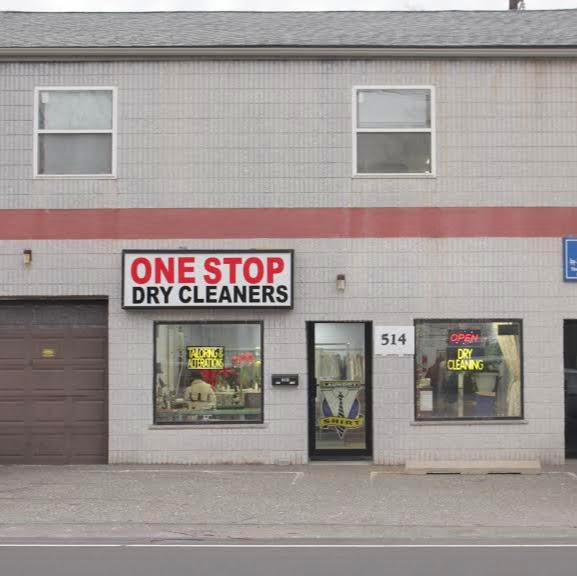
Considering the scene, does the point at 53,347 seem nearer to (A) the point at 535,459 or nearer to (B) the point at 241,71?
(B) the point at 241,71

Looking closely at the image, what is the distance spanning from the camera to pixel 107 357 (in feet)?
47.2

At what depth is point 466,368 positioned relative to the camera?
1438 cm

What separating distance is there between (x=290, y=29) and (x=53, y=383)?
7.01 meters

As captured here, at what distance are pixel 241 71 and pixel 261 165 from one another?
4.88ft

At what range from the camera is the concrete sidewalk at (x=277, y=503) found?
32.7ft

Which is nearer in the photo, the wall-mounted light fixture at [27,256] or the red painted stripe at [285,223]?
the wall-mounted light fixture at [27,256]

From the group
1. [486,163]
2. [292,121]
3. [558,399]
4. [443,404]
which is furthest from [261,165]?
[558,399]

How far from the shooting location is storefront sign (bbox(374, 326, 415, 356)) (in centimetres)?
1423

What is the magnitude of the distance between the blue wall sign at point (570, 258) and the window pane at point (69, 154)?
7.00 metres

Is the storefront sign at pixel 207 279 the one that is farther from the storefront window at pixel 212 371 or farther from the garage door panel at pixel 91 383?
the garage door panel at pixel 91 383

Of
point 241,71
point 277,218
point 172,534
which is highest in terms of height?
point 241,71
